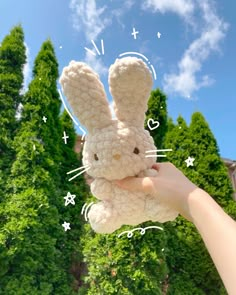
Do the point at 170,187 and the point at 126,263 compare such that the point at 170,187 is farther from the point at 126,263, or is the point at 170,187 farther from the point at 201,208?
the point at 126,263

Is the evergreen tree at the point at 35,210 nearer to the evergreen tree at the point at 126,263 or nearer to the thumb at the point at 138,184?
the evergreen tree at the point at 126,263

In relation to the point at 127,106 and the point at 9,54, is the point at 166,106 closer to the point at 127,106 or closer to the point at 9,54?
the point at 9,54

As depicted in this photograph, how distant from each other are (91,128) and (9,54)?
16.7 ft

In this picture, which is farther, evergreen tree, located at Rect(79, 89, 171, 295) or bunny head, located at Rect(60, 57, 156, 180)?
evergreen tree, located at Rect(79, 89, 171, 295)

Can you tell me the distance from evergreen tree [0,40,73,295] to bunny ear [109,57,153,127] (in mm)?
3423

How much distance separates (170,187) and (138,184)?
13 cm

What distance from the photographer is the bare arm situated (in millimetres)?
707

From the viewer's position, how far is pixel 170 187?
892mm

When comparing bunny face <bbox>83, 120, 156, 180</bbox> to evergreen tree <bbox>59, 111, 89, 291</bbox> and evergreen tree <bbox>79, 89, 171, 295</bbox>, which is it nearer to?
evergreen tree <bbox>79, 89, 171, 295</bbox>

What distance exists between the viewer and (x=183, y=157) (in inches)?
229

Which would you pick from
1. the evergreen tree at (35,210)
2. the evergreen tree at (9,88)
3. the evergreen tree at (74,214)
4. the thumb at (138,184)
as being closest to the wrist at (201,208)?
the thumb at (138,184)

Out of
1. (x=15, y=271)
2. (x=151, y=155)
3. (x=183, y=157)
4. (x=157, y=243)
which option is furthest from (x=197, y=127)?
(x=151, y=155)

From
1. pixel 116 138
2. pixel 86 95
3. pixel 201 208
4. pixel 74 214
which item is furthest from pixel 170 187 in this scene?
pixel 74 214

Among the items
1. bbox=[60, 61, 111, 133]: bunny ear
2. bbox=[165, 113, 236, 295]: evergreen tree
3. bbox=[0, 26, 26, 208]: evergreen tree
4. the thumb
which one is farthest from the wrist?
bbox=[165, 113, 236, 295]: evergreen tree
